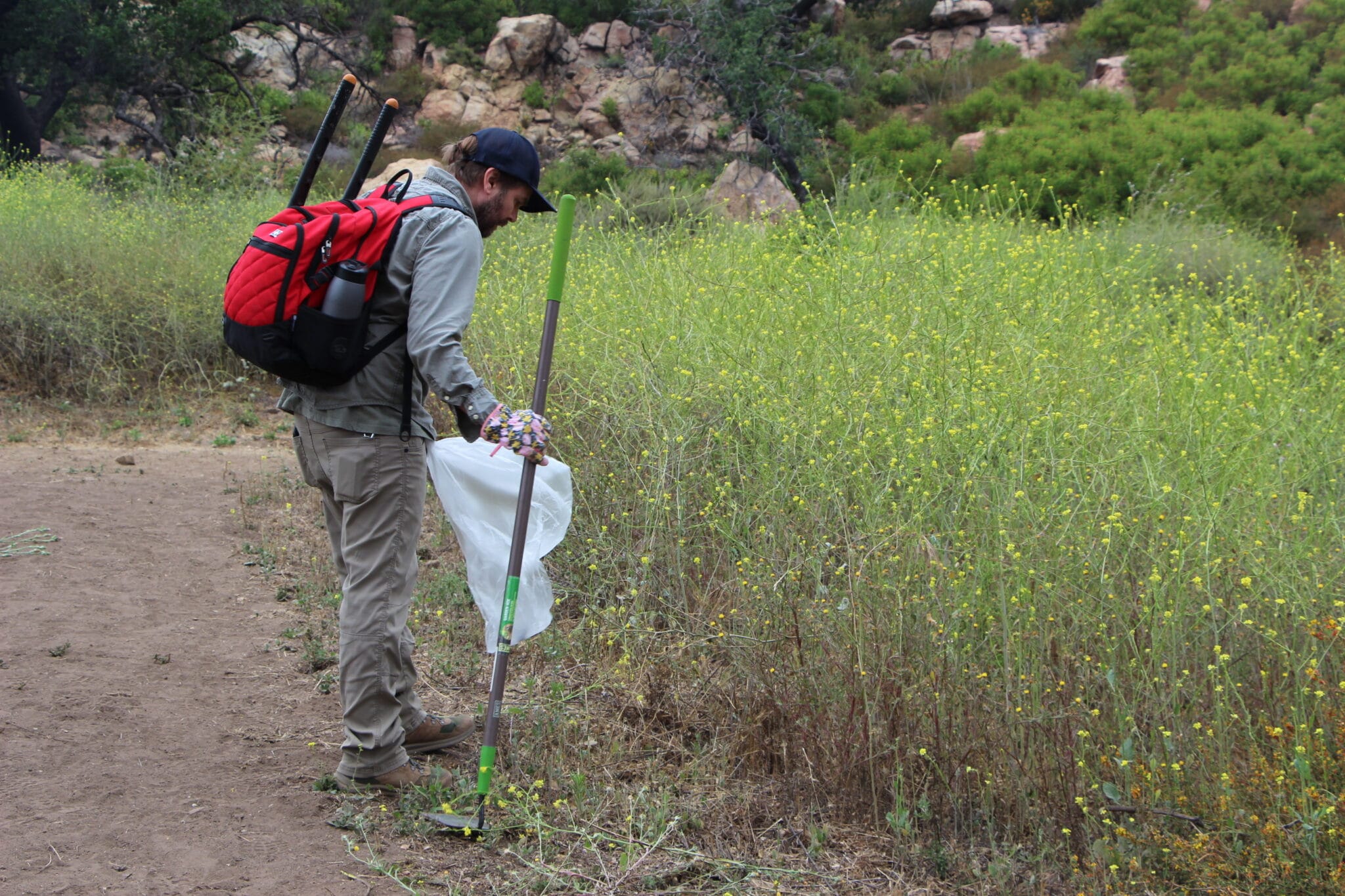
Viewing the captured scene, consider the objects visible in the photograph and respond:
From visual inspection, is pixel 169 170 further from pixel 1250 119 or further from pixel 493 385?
pixel 1250 119

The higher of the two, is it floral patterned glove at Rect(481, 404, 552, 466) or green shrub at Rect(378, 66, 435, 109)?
floral patterned glove at Rect(481, 404, 552, 466)

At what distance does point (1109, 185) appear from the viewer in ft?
37.0

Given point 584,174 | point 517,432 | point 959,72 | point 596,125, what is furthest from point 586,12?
point 517,432

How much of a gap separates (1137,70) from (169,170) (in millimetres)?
15294

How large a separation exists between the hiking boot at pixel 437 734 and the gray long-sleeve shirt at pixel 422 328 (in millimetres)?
916

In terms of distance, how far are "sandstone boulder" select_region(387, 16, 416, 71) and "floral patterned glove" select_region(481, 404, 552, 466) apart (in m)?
24.8

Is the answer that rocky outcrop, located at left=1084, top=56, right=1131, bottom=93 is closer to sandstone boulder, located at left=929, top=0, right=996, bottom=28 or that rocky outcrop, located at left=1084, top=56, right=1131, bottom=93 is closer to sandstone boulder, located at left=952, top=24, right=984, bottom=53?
sandstone boulder, located at left=952, top=24, right=984, bottom=53

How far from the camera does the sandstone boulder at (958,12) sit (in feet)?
81.7

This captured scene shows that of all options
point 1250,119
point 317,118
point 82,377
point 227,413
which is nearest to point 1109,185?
point 1250,119

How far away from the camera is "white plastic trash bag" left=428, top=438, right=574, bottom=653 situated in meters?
2.96

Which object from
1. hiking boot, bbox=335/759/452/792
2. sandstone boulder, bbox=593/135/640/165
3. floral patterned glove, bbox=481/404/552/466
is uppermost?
floral patterned glove, bbox=481/404/552/466

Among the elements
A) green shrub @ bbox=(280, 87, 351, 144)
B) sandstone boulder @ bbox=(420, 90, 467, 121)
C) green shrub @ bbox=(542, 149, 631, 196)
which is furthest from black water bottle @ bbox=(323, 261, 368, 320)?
sandstone boulder @ bbox=(420, 90, 467, 121)

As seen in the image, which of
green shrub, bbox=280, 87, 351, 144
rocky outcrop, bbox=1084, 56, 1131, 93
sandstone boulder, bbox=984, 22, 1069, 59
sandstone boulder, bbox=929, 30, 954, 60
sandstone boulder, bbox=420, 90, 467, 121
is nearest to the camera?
rocky outcrop, bbox=1084, 56, 1131, 93

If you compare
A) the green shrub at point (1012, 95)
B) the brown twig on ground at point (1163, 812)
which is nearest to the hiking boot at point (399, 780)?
the brown twig on ground at point (1163, 812)
